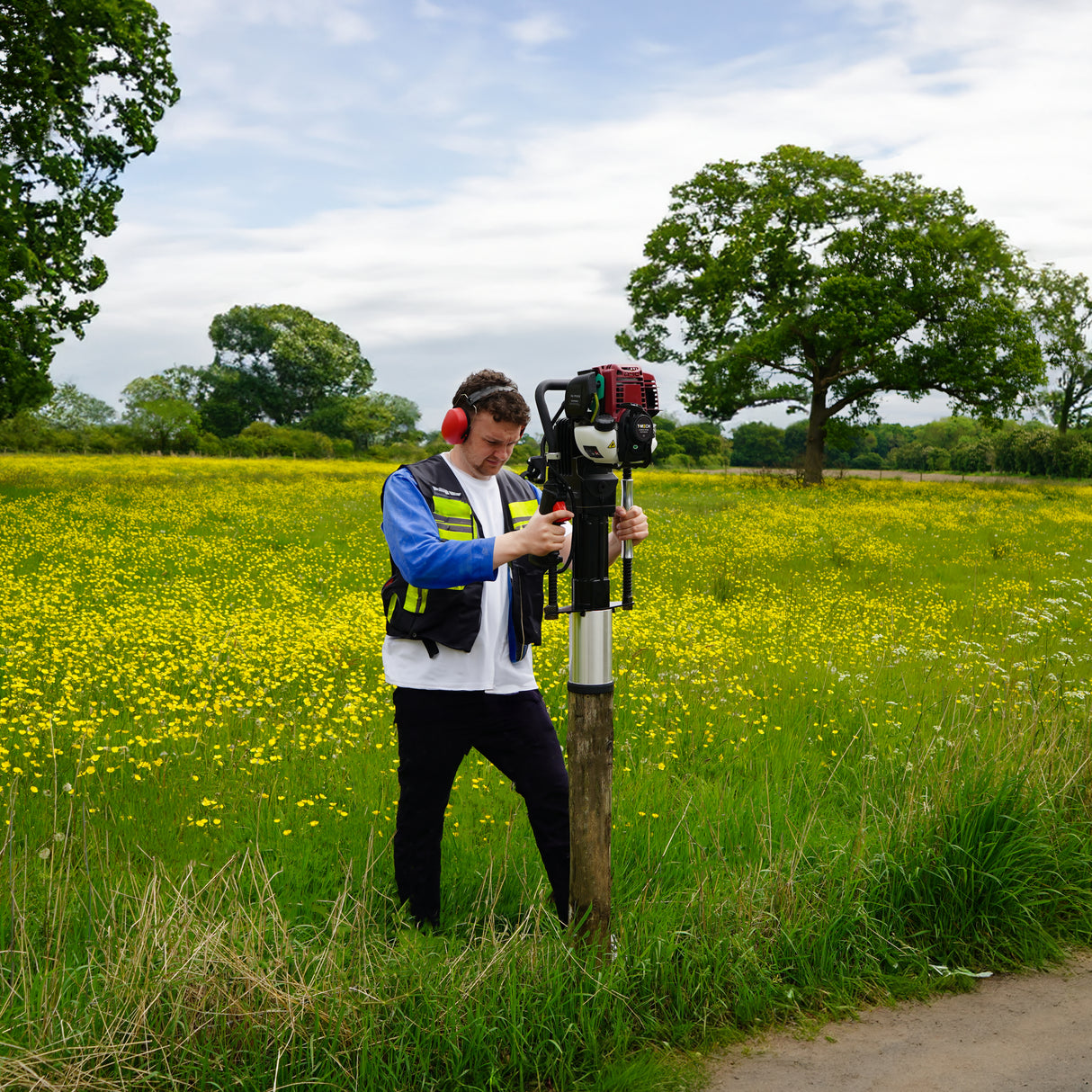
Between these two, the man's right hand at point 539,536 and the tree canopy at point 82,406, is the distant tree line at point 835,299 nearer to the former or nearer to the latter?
the man's right hand at point 539,536

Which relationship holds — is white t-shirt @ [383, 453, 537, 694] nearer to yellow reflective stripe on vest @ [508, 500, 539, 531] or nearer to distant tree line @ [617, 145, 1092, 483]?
yellow reflective stripe on vest @ [508, 500, 539, 531]

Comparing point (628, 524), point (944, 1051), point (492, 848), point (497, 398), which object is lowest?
point (944, 1051)

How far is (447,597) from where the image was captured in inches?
149

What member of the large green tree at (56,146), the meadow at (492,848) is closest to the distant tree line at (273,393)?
the large green tree at (56,146)

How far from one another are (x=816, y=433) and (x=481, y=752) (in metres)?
39.8

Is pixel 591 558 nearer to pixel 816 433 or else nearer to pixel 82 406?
pixel 816 433

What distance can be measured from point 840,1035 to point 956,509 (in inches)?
1036

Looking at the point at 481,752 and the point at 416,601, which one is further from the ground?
the point at 416,601

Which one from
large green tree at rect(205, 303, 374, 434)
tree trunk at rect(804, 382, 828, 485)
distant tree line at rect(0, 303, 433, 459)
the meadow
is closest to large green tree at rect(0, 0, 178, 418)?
the meadow

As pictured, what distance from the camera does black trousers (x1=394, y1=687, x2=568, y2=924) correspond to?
3922mm

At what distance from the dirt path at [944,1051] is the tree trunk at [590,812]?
0.70m

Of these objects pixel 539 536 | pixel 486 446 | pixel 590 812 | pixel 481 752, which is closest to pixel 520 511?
pixel 486 446

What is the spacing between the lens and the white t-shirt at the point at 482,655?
384cm

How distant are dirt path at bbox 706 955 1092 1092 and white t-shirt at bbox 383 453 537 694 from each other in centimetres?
166
